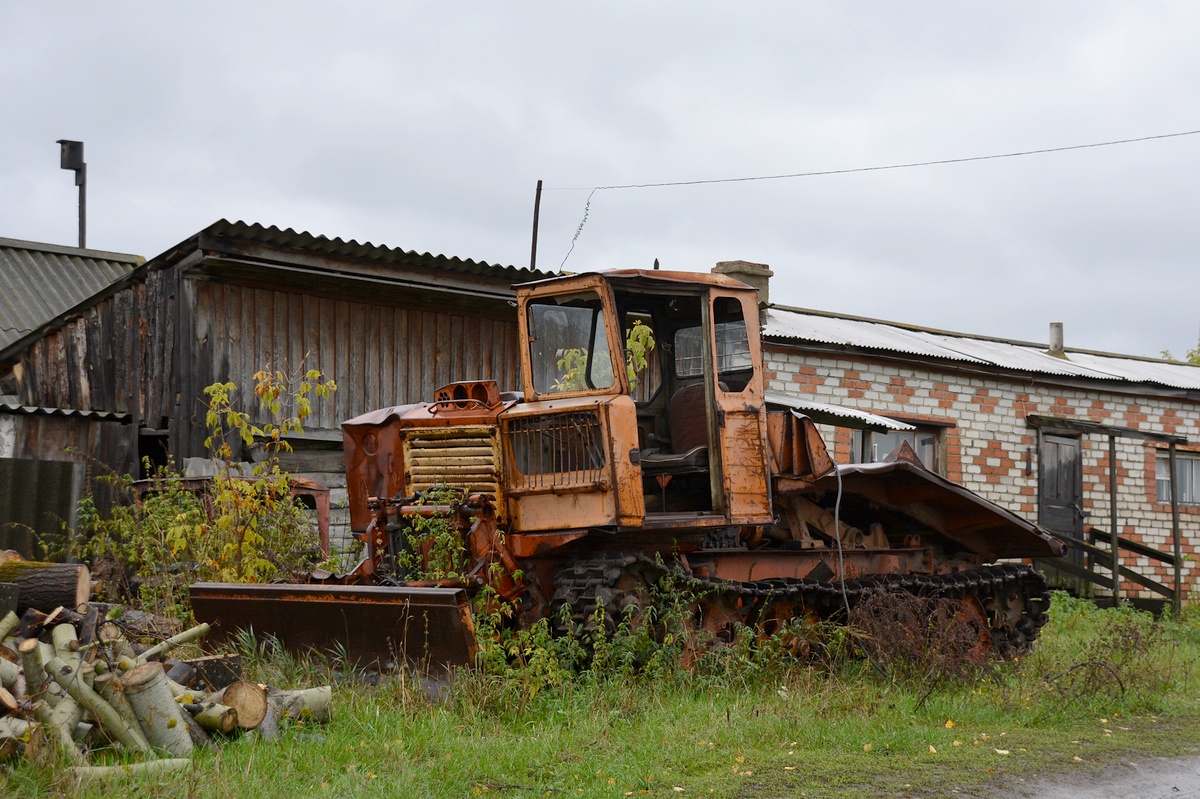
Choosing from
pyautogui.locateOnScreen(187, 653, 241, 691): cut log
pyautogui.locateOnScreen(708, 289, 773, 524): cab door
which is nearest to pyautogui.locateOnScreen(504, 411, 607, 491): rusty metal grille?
pyautogui.locateOnScreen(708, 289, 773, 524): cab door

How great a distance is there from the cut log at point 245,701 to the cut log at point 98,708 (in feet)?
1.49

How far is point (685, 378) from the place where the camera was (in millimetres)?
9352

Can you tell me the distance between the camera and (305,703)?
256 inches

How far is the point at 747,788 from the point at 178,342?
857cm

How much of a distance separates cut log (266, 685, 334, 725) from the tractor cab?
7.48ft

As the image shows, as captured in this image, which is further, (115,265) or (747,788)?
(115,265)

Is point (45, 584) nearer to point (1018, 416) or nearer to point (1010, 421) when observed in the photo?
point (1010, 421)

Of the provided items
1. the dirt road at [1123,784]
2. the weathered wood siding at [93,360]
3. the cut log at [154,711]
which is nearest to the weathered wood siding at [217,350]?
the weathered wood siding at [93,360]

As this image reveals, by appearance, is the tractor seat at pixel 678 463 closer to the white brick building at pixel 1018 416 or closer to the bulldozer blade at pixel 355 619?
the bulldozer blade at pixel 355 619

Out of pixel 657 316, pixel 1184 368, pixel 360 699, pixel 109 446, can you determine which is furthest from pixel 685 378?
pixel 1184 368

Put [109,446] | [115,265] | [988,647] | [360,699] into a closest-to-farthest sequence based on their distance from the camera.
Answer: [360,699] → [988,647] → [109,446] → [115,265]

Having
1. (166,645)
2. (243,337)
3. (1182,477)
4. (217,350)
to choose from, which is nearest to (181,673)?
(166,645)

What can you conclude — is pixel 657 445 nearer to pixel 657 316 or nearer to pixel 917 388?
pixel 657 316

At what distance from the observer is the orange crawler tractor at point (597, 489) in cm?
775
